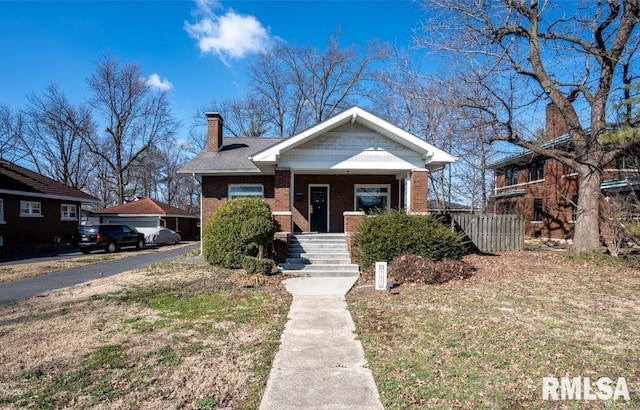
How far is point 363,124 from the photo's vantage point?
40.1 feet

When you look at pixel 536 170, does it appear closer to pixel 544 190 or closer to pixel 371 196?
pixel 544 190

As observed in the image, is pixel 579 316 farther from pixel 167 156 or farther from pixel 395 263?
pixel 167 156

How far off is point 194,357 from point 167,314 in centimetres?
226

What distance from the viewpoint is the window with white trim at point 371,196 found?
14.9 m

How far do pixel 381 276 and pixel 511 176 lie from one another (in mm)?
26312

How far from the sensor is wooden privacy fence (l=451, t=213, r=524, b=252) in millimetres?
13812

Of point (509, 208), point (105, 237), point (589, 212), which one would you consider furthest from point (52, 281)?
point (509, 208)

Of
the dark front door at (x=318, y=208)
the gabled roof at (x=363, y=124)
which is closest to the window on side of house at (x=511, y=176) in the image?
the gabled roof at (x=363, y=124)

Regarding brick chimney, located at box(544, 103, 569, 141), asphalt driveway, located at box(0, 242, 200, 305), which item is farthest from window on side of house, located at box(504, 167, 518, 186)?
asphalt driveway, located at box(0, 242, 200, 305)

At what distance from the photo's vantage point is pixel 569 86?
12.0 metres

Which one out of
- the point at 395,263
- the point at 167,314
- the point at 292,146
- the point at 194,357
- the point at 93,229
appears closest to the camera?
the point at 194,357

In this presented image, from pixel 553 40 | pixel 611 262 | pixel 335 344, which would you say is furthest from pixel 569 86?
pixel 335 344

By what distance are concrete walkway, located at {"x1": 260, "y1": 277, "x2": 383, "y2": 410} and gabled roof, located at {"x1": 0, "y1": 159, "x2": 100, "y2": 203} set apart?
2051 centimetres

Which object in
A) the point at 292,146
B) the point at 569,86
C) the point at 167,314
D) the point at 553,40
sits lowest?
the point at 167,314
